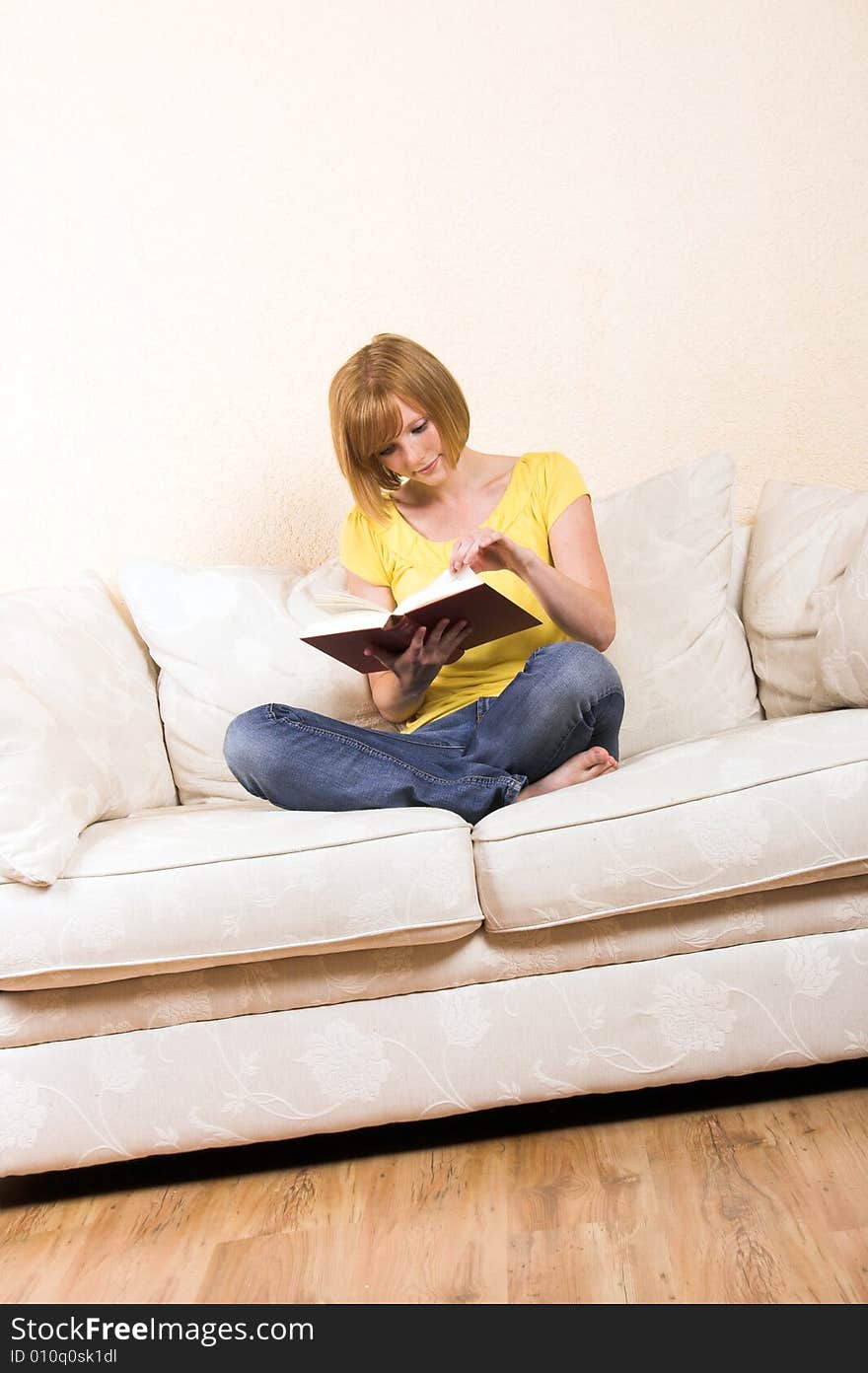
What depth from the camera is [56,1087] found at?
1.47 metres

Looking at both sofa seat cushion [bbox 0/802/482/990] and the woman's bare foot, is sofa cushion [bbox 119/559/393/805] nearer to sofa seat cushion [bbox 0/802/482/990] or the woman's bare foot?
the woman's bare foot

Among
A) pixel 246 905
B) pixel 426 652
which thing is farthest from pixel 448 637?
pixel 246 905

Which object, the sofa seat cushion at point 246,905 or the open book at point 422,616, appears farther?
the open book at point 422,616

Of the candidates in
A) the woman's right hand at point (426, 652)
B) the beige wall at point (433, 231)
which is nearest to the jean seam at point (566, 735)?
the woman's right hand at point (426, 652)

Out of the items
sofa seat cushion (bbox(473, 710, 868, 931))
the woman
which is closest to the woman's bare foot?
the woman

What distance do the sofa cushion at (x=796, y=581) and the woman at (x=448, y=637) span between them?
35cm

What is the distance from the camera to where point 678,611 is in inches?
79.5

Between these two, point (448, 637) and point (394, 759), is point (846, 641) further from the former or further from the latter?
point (394, 759)

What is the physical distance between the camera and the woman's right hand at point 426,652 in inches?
65.1

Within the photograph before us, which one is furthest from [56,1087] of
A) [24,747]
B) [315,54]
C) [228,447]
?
[315,54]

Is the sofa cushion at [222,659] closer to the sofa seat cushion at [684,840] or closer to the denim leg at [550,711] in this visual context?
the denim leg at [550,711]

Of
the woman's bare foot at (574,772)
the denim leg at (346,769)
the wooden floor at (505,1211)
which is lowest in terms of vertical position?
the wooden floor at (505,1211)

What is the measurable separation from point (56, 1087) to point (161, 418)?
1.48 meters

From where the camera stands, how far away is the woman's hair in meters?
1.88
